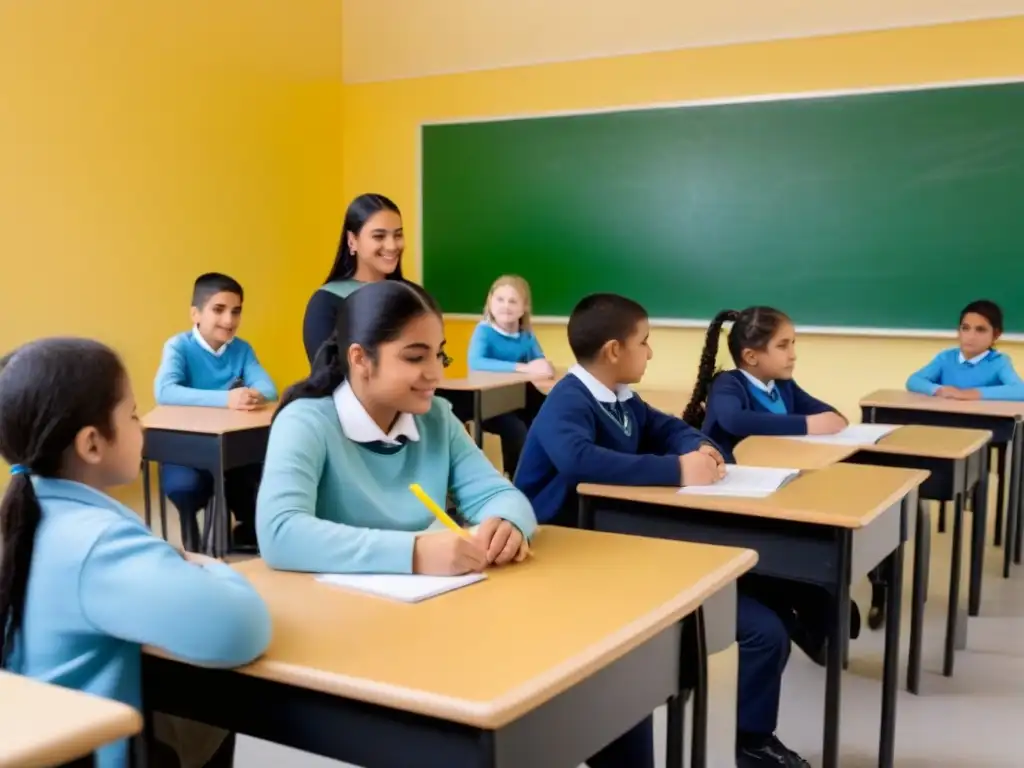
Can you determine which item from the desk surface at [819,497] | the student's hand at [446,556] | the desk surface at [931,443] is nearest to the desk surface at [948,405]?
the desk surface at [931,443]

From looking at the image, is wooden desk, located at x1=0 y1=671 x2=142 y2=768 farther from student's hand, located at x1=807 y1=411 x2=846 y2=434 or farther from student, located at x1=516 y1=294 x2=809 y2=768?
student's hand, located at x1=807 y1=411 x2=846 y2=434

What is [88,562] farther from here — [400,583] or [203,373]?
[203,373]

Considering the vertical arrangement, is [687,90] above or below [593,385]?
above

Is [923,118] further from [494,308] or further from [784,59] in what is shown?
[494,308]

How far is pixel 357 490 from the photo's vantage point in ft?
5.62

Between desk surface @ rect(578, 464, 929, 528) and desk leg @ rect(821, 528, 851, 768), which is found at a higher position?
desk surface @ rect(578, 464, 929, 528)

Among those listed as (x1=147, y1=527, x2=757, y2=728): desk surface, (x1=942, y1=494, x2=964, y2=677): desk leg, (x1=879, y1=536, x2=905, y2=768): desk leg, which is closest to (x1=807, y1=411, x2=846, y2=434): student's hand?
(x1=942, y1=494, x2=964, y2=677): desk leg

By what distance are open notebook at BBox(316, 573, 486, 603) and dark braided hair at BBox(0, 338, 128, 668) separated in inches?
16.7

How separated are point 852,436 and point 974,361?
5.64 ft

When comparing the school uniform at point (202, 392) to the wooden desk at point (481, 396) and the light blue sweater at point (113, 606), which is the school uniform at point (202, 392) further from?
the light blue sweater at point (113, 606)

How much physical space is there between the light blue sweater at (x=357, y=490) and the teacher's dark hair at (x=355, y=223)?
1.28 meters

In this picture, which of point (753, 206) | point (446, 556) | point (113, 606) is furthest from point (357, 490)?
point (753, 206)

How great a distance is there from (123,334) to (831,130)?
141 inches

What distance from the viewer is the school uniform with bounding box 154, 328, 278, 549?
141 inches
